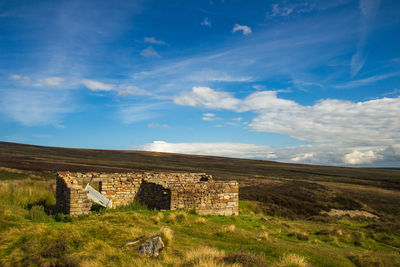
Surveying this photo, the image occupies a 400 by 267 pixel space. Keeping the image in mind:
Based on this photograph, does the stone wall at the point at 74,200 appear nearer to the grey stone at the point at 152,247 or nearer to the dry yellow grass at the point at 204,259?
the grey stone at the point at 152,247

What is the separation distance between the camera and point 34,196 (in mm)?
15203

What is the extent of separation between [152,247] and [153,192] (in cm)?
838

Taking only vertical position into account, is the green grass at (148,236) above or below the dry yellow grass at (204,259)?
below

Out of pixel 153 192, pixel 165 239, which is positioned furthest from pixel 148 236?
pixel 153 192

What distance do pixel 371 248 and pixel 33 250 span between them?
14.6 metres

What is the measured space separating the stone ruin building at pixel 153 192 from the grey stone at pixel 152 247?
268 inches

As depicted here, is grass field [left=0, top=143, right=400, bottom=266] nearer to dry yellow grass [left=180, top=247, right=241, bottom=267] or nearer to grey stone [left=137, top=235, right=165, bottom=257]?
dry yellow grass [left=180, top=247, right=241, bottom=267]

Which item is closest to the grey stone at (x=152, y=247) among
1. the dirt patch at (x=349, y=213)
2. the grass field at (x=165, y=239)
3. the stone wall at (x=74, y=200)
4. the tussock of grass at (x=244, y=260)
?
the grass field at (x=165, y=239)

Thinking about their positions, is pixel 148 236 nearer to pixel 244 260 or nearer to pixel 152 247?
pixel 152 247

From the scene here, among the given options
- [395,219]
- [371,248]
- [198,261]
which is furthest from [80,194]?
[395,219]

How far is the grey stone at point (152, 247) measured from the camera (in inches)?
297

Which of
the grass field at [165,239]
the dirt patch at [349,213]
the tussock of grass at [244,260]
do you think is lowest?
the dirt patch at [349,213]

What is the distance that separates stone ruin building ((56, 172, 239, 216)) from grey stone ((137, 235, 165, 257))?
6817 millimetres

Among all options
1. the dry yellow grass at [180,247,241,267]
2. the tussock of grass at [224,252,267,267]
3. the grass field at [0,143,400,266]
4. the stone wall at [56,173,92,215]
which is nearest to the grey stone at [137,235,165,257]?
the grass field at [0,143,400,266]
